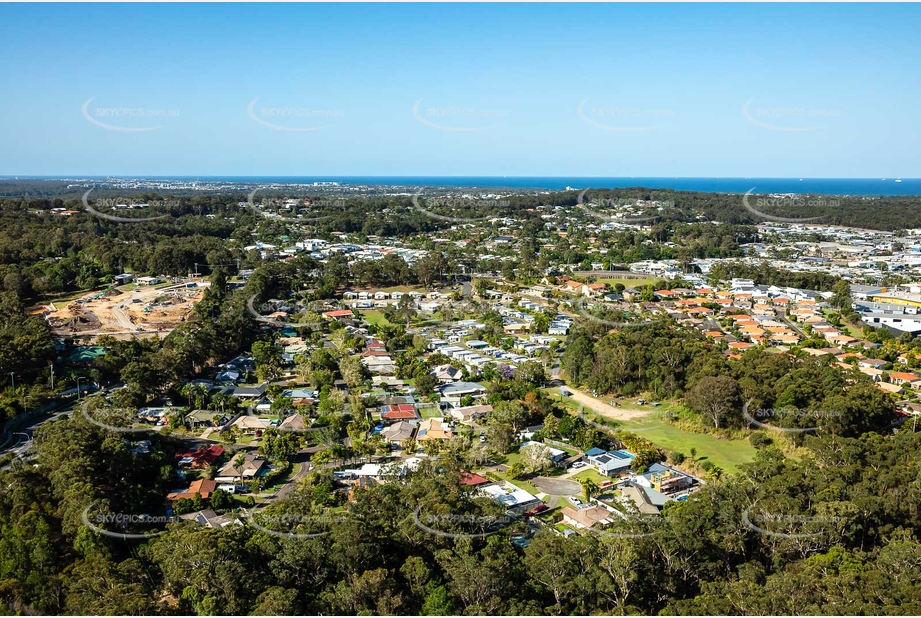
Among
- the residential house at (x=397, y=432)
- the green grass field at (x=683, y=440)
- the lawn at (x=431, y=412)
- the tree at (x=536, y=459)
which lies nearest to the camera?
the tree at (x=536, y=459)

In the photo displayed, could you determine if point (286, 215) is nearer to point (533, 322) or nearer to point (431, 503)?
point (533, 322)

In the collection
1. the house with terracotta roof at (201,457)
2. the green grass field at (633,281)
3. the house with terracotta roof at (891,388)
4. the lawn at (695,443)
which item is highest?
the green grass field at (633,281)

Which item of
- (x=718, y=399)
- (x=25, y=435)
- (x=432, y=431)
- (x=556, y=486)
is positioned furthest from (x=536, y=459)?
(x=25, y=435)

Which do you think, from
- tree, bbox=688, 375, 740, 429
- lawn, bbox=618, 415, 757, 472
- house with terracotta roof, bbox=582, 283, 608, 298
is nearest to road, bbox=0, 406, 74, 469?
lawn, bbox=618, 415, 757, 472

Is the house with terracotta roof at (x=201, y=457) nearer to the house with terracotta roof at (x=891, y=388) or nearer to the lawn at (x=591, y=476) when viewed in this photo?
the lawn at (x=591, y=476)

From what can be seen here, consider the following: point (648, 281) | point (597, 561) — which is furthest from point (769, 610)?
A: point (648, 281)

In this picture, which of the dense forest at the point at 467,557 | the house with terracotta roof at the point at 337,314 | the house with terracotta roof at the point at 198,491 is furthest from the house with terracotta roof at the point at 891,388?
the house with terracotta roof at the point at 337,314

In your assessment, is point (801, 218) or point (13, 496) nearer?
point (13, 496)
